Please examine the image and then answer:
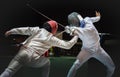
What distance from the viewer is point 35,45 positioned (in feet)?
5.65

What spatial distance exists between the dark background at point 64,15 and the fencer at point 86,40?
0.25 feet

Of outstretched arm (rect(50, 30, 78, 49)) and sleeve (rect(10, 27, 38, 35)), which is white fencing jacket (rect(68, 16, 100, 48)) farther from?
sleeve (rect(10, 27, 38, 35))

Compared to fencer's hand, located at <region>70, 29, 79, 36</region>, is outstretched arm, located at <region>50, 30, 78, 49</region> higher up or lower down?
lower down

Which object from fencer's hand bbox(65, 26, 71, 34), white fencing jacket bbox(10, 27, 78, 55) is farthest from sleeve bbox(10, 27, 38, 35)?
fencer's hand bbox(65, 26, 71, 34)

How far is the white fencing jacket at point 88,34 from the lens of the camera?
1731 millimetres

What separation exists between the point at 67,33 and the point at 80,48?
0.10 meters

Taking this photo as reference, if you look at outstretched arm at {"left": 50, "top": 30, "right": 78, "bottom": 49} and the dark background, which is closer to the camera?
outstretched arm at {"left": 50, "top": 30, "right": 78, "bottom": 49}

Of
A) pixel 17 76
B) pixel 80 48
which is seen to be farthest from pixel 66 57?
pixel 17 76

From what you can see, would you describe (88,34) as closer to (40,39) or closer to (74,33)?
(74,33)

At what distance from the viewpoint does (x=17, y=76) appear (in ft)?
5.86

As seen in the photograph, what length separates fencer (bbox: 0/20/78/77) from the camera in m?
1.70

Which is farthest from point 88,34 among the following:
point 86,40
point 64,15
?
point 64,15

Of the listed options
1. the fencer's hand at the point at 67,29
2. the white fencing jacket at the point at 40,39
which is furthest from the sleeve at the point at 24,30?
the fencer's hand at the point at 67,29

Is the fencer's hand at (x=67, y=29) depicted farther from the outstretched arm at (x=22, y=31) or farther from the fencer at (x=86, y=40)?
the outstretched arm at (x=22, y=31)
